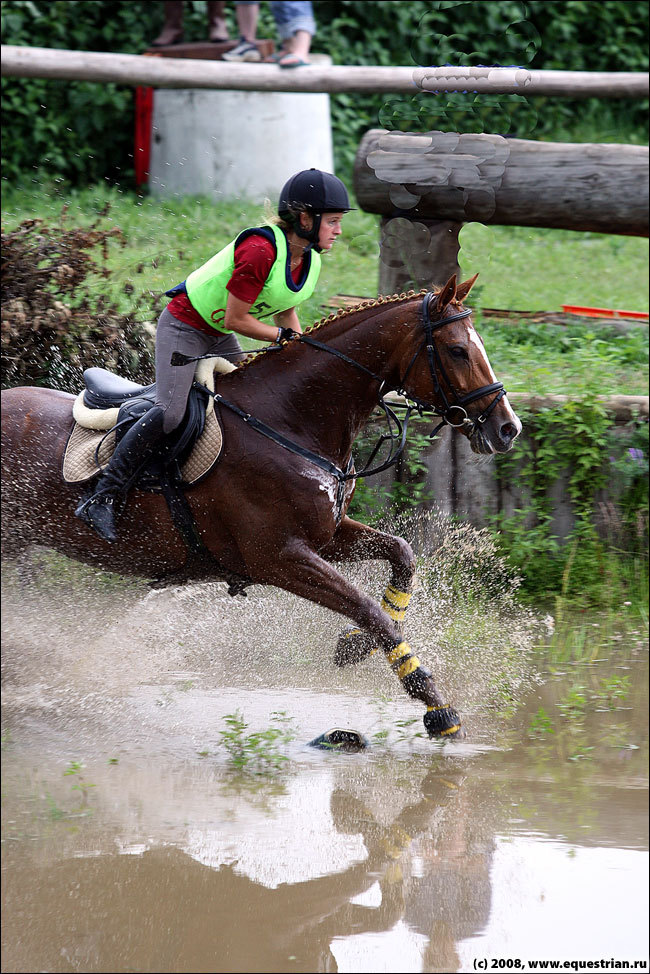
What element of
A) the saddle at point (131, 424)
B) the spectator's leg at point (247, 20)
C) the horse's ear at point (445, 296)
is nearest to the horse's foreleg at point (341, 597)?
the saddle at point (131, 424)

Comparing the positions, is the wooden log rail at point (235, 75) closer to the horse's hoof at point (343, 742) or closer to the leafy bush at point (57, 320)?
the leafy bush at point (57, 320)

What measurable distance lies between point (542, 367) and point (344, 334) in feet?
8.45

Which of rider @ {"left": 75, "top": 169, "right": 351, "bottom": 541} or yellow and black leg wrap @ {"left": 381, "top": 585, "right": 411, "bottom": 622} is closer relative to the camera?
rider @ {"left": 75, "top": 169, "right": 351, "bottom": 541}

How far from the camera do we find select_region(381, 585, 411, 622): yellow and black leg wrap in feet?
18.4

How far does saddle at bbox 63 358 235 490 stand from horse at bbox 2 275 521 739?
2.5 inches

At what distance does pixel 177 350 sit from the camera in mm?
5176

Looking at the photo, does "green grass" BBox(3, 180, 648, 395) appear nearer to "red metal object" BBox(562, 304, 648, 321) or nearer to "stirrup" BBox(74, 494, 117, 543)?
"red metal object" BBox(562, 304, 648, 321)

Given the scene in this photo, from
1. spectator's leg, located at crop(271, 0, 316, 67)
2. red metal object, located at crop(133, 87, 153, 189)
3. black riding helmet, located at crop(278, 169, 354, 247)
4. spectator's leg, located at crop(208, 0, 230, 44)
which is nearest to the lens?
black riding helmet, located at crop(278, 169, 354, 247)

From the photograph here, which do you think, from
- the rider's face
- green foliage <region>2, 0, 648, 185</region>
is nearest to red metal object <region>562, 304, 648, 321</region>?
green foliage <region>2, 0, 648, 185</region>

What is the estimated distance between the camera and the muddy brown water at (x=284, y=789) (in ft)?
13.0

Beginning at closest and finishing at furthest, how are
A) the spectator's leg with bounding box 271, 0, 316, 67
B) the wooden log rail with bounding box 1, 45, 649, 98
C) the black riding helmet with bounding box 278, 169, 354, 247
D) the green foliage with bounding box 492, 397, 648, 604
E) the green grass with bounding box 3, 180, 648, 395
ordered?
the black riding helmet with bounding box 278, 169, 354, 247
the green foliage with bounding box 492, 397, 648, 604
the green grass with bounding box 3, 180, 648, 395
the wooden log rail with bounding box 1, 45, 649, 98
the spectator's leg with bounding box 271, 0, 316, 67

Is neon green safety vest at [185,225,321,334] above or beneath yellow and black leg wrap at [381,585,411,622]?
above

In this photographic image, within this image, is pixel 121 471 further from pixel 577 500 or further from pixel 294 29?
pixel 294 29

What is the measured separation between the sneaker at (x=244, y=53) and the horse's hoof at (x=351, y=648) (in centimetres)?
722
